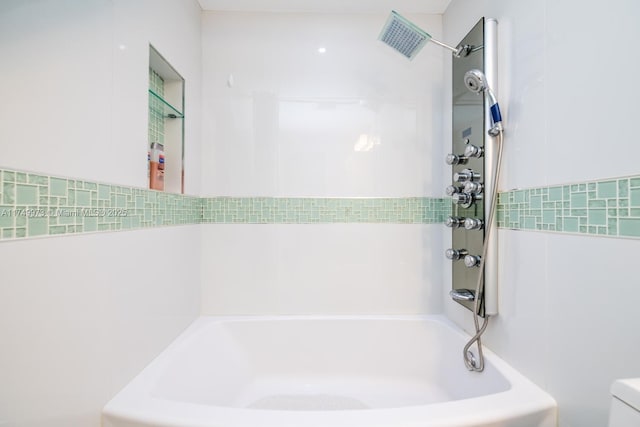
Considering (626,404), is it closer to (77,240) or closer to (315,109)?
(77,240)

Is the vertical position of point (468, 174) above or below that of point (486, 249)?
above

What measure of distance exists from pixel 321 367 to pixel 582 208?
4.43 ft

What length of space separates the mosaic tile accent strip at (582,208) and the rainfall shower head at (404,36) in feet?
2.36

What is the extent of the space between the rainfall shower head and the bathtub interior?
4.40 feet

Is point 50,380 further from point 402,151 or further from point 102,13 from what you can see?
point 402,151

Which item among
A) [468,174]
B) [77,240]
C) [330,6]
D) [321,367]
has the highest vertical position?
[330,6]

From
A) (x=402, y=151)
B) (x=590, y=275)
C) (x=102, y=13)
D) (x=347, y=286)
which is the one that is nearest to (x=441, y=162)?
(x=402, y=151)

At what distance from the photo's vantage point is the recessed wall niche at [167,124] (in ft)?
4.31

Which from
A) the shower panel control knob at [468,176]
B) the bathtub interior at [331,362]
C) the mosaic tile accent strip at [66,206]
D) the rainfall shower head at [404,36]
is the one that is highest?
the rainfall shower head at [404,36]

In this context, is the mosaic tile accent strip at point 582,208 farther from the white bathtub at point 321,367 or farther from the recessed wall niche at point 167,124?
the recessed wall niche at point 167,124

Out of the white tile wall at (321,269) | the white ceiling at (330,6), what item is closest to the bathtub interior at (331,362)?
the white tile wall at (321,269)

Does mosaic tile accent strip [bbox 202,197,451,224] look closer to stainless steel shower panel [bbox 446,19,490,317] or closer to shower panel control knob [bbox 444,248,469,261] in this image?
stainless steel shower panel [bbox 446,19,490,317]

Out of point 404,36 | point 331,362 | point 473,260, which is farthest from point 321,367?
point 404,36

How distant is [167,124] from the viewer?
147 centimetres
